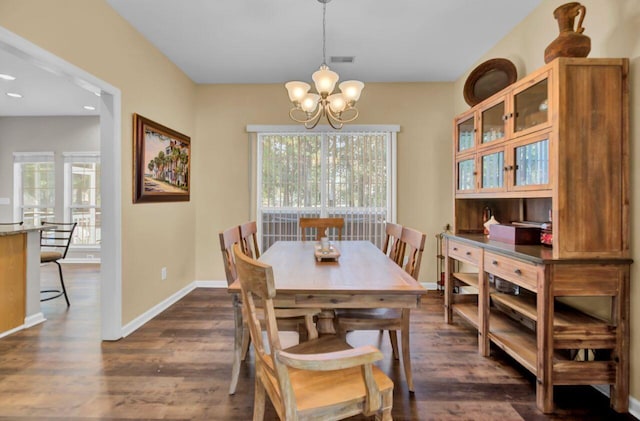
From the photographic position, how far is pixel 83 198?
576 cm

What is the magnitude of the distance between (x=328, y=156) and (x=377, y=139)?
664 mm

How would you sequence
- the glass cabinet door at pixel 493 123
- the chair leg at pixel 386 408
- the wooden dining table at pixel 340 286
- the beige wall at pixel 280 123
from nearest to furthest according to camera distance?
the chair leg at pixel 386 408 < the wooden dining table at pixel 340 286 < the glass cabinet door at pixel 493 123 < the beige wall at pixel 280 123

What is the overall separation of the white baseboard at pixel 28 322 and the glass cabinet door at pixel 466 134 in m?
4.25

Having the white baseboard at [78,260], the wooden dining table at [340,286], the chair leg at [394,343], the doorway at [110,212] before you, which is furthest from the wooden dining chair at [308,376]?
the white baseboard at [78,260]

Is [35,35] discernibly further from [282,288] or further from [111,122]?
[282,288]

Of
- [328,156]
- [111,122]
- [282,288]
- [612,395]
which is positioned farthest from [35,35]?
[612,395]

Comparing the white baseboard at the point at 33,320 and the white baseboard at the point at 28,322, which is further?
the white baseboard at the point at 33,320

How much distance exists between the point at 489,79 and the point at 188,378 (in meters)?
3.34

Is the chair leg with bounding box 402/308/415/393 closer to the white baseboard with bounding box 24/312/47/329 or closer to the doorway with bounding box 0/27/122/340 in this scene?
the doorway with bounding box 0/27/122/340

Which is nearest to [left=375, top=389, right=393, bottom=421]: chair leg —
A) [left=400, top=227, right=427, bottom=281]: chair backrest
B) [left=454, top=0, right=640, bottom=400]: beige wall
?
[left=400, top=227, right=427, bottom=281]: chair backrest

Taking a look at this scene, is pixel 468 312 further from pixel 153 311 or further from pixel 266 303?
pixel 153 311

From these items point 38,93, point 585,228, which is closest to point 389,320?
point 585,228

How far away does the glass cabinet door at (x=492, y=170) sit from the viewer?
7.92 feet

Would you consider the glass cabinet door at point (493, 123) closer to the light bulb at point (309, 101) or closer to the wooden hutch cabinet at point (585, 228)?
the wooden hutch cabinet at point (585, 228)
